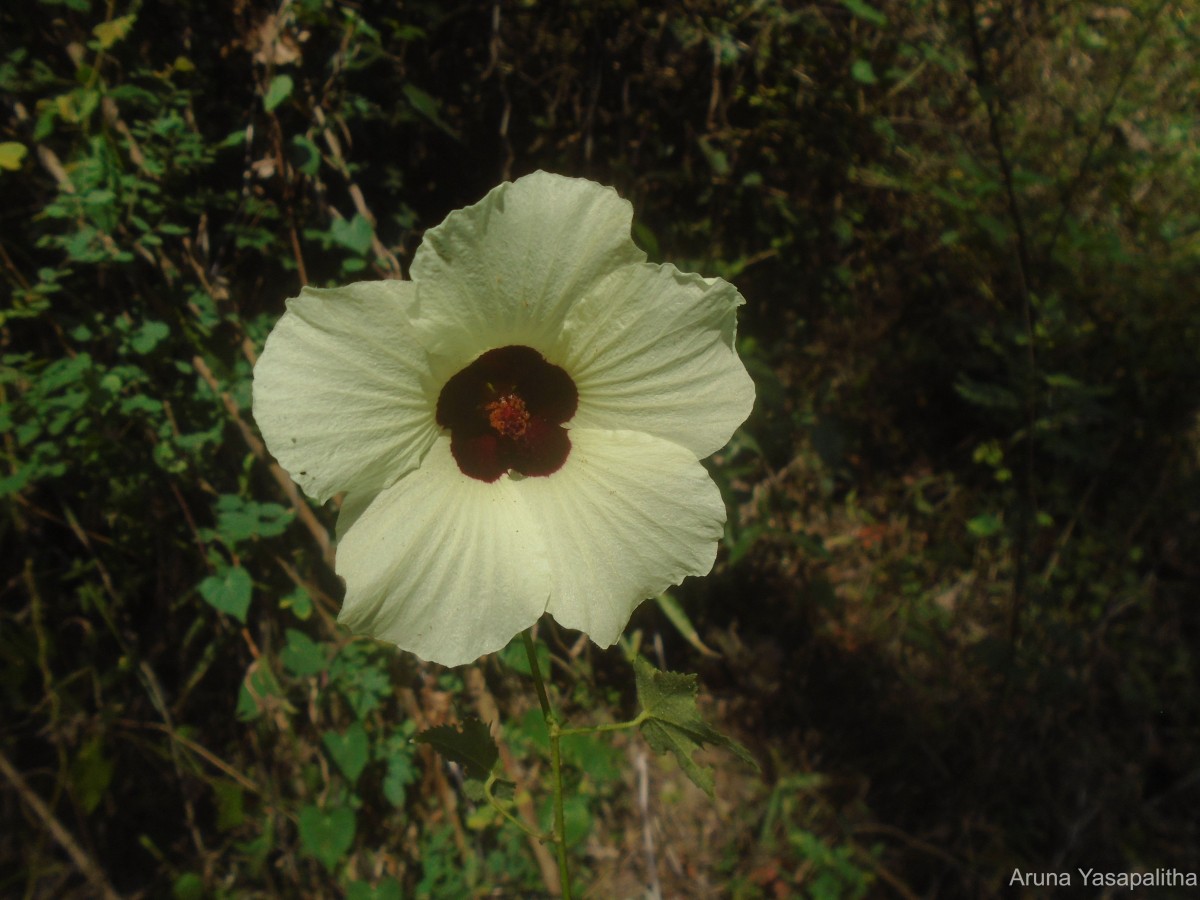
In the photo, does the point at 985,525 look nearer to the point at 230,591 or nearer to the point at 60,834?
the point at 230,591

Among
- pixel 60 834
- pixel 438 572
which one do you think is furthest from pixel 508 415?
pixel 60 834

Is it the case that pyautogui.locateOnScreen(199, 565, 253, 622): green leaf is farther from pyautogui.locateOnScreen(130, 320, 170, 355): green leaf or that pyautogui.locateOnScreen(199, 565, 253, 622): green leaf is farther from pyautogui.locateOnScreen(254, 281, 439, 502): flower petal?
pyautogui.locateOnScreen(254, 281, 439, 502): flower petal

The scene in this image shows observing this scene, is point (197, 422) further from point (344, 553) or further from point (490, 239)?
point (490, 239)

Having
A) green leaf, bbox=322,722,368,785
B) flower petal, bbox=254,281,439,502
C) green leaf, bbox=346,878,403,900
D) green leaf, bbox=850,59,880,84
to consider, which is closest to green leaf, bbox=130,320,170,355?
flower petal, bbox=254,281,439,502

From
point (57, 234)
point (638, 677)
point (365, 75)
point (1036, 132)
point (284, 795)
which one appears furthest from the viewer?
point (1036, 132)

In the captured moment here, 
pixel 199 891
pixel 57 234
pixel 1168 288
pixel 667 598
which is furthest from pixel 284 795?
pixel 1168 288

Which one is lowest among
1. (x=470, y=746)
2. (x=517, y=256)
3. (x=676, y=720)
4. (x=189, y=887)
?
(x=189, y=887)
